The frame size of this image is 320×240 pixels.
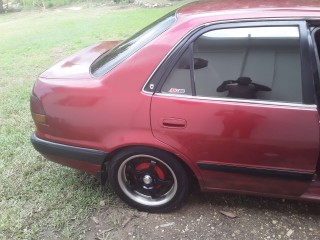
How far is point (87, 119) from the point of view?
2379mm

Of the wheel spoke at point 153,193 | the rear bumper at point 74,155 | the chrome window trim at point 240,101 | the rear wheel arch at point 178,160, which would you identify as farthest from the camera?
the wheel spoke at point 153,193

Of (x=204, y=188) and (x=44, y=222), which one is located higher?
(x=204, y=188)

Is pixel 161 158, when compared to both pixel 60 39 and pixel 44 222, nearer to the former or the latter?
pixel 44 222

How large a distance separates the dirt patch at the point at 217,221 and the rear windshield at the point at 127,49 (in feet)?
3.64

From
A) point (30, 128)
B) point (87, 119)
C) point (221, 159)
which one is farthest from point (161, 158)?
point (30, 128)

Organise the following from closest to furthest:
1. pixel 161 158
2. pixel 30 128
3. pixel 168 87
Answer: pixel 168 87, pixel 161 158, pixel 30 128

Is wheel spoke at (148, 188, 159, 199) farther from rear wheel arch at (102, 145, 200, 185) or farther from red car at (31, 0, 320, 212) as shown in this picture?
rear wheel arch at (102, 145, 200, 185)

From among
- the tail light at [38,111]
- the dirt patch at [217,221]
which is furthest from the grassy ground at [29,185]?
the tail light at [38,111]

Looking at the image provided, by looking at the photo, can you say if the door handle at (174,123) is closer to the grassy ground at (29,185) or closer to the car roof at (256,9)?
the car roof at (256,9)

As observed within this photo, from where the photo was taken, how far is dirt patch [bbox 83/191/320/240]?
95.1 inches

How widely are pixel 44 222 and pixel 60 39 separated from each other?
7.46 meters

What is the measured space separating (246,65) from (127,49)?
87 centimetres

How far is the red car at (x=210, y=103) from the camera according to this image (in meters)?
2.06

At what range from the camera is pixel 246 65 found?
213 centimetres
